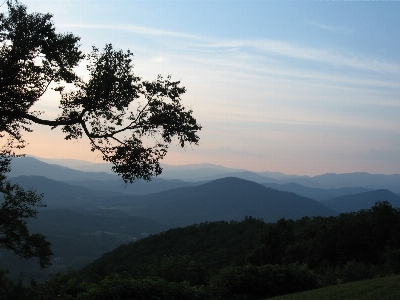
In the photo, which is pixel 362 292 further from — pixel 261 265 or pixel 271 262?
pixel 271 262

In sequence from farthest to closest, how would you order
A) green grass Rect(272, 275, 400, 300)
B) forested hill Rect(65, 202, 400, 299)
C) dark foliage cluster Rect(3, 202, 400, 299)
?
1. forested hill Rect(65, 202, 400, 299)
2. dark foliage cluster Rect(3, 202, 400, 299)
3. green grass Rect(272, 275, 400, 300)

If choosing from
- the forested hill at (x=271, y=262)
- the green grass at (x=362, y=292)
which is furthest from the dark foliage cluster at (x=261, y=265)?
the green grass at (x=362, y=292)

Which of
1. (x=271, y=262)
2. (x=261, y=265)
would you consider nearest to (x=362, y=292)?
(x=261, y=265)

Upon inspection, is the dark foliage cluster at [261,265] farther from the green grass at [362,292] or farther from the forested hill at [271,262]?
the green grass at [362,292]

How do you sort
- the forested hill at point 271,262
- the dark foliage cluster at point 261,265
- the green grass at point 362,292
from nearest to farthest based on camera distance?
the green grass at point 362,292
the dark foliage cluster at point 261,265
the forested hill at point 271,262

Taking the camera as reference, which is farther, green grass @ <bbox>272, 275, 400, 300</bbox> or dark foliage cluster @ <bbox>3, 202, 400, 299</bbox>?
dark foliage cluster @ <bbox>3, 202, 400, 299</bbox>

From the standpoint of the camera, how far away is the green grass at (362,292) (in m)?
10.4

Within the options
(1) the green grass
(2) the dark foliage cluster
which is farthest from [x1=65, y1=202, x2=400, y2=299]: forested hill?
(1) the green grass

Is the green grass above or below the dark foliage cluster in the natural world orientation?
above

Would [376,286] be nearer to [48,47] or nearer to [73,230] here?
[48,47]

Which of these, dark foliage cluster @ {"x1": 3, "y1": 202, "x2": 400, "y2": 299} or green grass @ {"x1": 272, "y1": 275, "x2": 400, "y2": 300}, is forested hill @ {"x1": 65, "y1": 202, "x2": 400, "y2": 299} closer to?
dark foliage cluster @ {"x1": 3, "y1": 202, "x2": 400, "y2": 299}

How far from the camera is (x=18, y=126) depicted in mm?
11969

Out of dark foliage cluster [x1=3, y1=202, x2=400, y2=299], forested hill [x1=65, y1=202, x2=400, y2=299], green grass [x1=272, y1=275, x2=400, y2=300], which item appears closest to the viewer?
green grass [x1=272, y1=275, x2=400, y2=300]

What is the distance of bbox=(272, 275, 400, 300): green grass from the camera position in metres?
10.4
